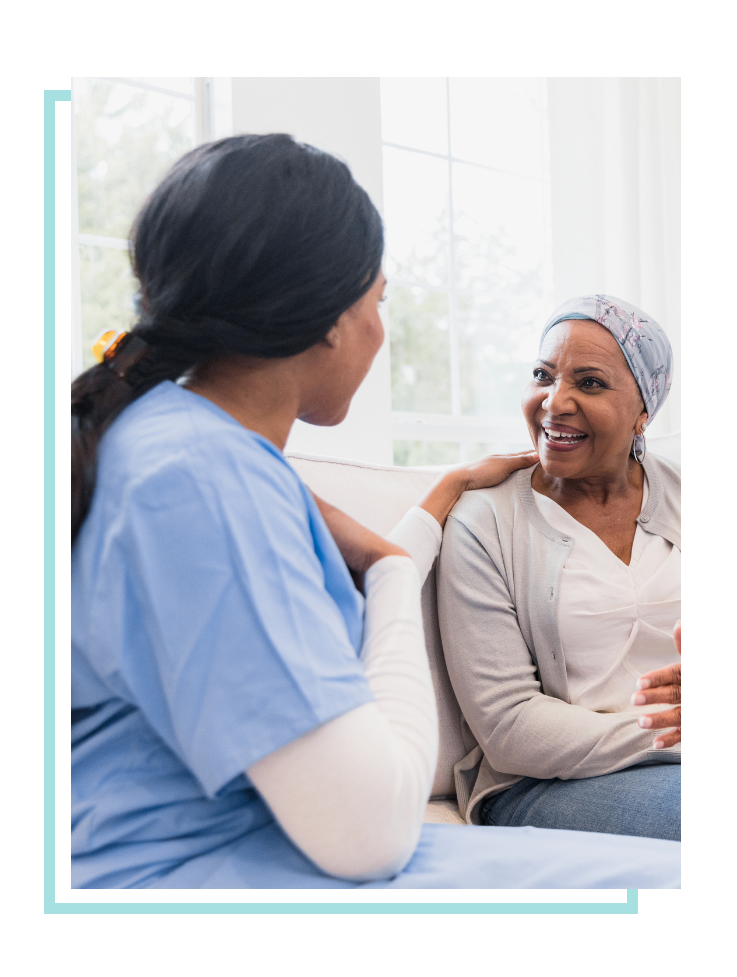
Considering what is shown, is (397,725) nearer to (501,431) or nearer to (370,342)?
(370,342)

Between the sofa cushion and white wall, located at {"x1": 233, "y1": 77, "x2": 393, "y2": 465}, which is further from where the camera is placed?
white wall, located at {"x1": 233, "y1": 77, "x2": 393, "y2": 465}

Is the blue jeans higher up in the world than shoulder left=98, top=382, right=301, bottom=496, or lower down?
lower down

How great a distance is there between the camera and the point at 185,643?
58 cm

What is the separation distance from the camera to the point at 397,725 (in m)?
0.65

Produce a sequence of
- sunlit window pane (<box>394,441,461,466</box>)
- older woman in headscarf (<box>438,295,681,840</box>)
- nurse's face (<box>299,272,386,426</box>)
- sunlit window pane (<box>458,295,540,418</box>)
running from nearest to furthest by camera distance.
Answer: nurse's face (<box>299,272,386,426</box>)
older woman in headscarf (<box>438,295,681,840</box>)
sunlit window pane (<box>394,441,461,466</box>)
sunlit window pane (<box>458,295,540,418</box>)

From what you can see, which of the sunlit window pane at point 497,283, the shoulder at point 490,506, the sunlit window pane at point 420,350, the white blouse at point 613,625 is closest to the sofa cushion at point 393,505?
the shoulder at point 490,506

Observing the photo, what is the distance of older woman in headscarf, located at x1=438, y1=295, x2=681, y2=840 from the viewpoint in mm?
1199

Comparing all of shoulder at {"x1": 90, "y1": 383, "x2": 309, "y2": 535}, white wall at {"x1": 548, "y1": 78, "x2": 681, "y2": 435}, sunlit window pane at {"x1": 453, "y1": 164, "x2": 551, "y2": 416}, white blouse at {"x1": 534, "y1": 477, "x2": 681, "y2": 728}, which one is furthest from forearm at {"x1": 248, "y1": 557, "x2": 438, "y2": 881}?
sunlit window pane at {"x1": 453, "y1": 164, "x2": 551, "y2": 416}

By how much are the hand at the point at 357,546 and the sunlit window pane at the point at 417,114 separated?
1817 mm

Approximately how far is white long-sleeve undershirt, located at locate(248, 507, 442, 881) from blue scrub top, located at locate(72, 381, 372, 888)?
21 mm

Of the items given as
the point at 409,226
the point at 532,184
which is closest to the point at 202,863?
the point at 409,226

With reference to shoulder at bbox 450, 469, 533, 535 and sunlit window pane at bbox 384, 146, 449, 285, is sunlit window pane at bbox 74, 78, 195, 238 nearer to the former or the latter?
sunlit window pane at bbox 384, 146, 449, 285

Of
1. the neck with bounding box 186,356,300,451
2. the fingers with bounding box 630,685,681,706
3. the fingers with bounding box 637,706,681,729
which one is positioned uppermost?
the neck with bounding box 186,356,300,451
